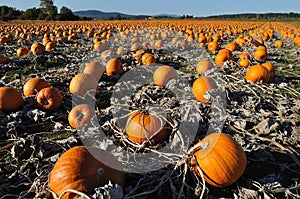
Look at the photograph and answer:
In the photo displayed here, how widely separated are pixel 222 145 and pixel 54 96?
3.74 metres

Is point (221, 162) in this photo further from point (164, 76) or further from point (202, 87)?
point (164, 76)

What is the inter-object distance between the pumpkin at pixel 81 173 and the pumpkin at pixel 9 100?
310cm

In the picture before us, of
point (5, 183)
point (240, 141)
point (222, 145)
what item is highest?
point (222, 145)

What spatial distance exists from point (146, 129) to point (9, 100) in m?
3.21

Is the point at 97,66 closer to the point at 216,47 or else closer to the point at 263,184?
the point at 263,184

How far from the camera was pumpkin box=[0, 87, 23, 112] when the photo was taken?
5.51 meters

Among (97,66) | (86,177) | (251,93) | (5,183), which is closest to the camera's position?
(86,177)

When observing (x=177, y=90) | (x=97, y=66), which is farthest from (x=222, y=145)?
(x=97, y=66)

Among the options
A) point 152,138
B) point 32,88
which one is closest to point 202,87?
point 152,138

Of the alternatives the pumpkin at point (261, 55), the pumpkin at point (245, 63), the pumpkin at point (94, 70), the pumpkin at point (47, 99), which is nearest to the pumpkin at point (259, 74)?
the pumpkin at point (245, 63)

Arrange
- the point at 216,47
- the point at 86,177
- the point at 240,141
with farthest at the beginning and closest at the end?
the point at 216,47 < the point at 240,141 < the point at 86,177

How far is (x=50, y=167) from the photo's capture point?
3535 mm

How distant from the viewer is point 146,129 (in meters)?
3.88

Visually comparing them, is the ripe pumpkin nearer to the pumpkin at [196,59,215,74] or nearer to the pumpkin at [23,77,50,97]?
the pumpkin at [23,77,50,97]
